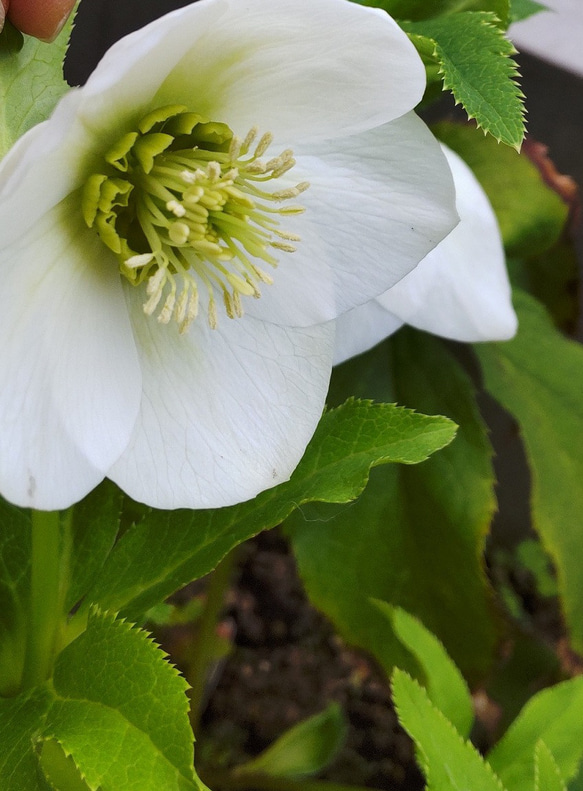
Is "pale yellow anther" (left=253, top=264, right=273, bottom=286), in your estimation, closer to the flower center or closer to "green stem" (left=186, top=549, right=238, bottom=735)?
the flower center

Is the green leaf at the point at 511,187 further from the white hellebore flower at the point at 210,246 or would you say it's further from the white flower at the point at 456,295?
the white hellebore flower at the point at 210,246

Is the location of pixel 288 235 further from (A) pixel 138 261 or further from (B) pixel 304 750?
(B) pixel 304 750

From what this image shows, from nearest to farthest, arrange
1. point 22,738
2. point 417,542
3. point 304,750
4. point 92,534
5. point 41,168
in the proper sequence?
point 41,168 → point 22,738 → point 92,534 → point 417,542 → point 304,750

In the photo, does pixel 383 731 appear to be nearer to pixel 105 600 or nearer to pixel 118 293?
pixel 105 600

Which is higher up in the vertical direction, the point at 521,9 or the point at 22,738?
the point at 521,9

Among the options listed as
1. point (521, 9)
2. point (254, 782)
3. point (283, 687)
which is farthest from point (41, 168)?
point (283, 687)

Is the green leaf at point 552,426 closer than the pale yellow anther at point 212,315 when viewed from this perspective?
No

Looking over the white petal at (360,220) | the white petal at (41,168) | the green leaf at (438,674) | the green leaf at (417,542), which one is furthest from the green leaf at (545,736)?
the white petal at (41,168)
